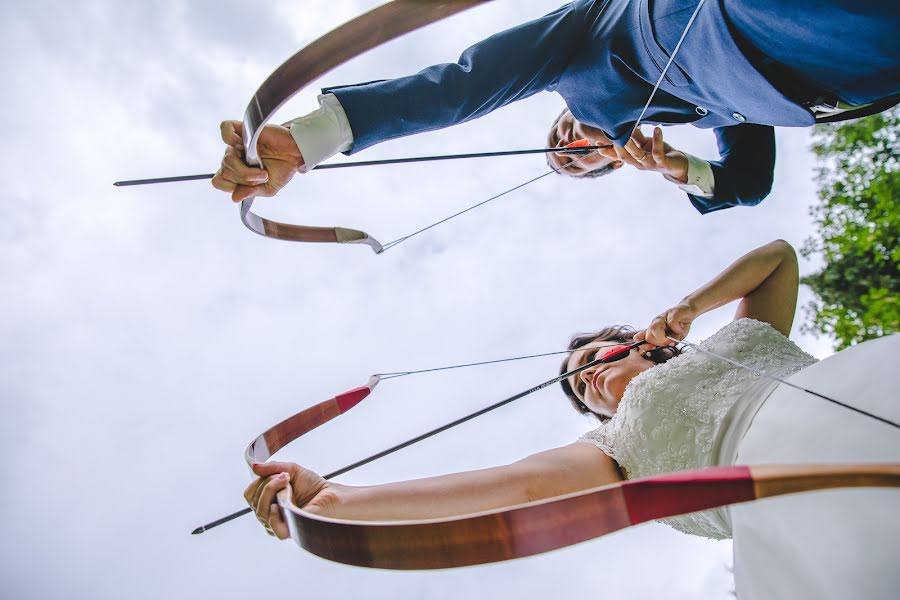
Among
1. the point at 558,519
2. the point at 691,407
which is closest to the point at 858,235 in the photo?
the point at 691,407

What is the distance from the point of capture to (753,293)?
1.12 metres

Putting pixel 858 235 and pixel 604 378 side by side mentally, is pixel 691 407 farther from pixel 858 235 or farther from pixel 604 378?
pixel 858 235

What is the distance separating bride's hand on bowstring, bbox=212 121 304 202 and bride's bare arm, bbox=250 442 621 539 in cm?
35

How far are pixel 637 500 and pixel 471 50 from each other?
2.08 feet

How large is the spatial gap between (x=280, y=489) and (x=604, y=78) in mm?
779

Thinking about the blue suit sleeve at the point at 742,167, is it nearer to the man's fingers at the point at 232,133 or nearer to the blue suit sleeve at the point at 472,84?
the blue suit sleeve at the point at 472,84

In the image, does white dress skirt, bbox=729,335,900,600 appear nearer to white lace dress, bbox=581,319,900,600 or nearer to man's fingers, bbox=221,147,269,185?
white lace dress, bbox=581,319,900,600

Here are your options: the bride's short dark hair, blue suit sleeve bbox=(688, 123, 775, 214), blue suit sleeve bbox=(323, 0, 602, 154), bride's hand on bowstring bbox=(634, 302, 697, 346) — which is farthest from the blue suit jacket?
the bride's short dark hair

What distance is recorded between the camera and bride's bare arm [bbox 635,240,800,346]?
101 centimetres

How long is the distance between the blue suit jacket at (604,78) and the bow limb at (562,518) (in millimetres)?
464

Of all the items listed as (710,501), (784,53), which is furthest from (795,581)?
(784,53)

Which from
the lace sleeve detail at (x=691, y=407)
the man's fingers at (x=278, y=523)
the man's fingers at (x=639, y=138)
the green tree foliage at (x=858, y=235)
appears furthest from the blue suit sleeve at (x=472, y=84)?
the green tree foliage at (x=858, y=235)

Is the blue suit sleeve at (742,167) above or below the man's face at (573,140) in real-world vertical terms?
below

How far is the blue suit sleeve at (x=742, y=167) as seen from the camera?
1.16 metres
